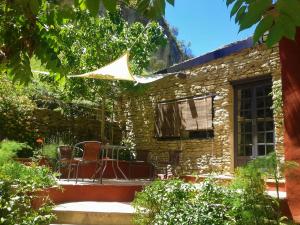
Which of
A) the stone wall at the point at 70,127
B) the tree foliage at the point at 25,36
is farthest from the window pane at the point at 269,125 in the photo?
the tree foliage at the point at 25,36

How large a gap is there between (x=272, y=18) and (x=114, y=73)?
7421 millimetres

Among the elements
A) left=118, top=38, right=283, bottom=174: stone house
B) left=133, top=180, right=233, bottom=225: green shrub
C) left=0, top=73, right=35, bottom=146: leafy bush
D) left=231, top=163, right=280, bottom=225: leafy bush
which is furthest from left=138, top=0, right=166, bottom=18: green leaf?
left=0, top=73, right=35, bottom=146: leafy bush

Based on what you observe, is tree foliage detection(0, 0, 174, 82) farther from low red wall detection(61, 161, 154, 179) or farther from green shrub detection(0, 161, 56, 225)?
low red wall detection(61, 161, 154, 179)

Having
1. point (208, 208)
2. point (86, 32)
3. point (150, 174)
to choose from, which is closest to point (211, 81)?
point (150, 174)

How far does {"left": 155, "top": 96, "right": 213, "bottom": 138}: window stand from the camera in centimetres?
1047

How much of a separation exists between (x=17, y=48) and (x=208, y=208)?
3.02m

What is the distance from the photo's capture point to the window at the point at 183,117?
1047cm

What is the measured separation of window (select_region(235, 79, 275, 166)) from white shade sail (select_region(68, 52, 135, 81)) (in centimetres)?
261

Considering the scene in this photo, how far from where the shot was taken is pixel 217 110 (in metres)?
10.2

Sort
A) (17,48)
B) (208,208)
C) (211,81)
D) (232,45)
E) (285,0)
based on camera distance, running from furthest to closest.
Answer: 1. (211,81)
2. (232,45)
3. (208,208)
4. (17,48)
5. (285,0)

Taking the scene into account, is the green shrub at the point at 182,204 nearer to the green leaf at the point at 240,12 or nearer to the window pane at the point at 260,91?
the green leaf at the point at 240,12

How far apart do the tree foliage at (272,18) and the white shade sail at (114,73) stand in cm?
723

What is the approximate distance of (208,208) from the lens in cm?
467

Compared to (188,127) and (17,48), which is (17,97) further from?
(17,48)
